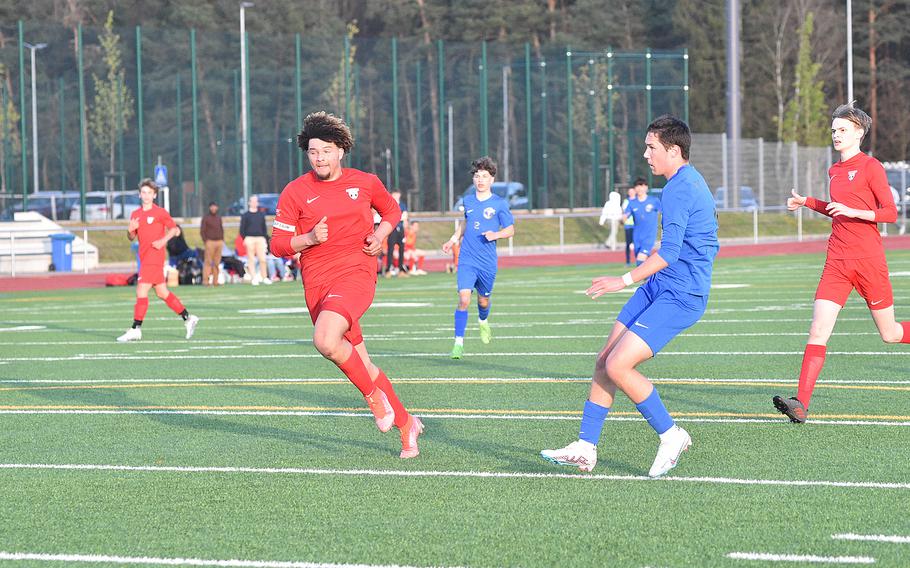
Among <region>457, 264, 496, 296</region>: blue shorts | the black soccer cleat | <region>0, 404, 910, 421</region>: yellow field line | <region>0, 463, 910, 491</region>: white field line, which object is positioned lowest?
<region>0, 404, 910, 421</region>: yellow field line

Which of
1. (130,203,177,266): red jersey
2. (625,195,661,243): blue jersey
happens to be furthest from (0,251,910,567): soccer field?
(625,195,661,243): blue jersey

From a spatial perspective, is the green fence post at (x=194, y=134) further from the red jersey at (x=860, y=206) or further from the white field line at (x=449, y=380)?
the red jersey at (x=860, y=206)

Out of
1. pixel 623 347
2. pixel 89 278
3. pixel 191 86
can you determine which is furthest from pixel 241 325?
pixel 191 86

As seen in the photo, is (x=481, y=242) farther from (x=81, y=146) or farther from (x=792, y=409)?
(x=81, y=146)

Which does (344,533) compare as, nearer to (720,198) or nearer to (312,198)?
(312,198)

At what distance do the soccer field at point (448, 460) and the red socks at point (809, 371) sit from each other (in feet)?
0.72

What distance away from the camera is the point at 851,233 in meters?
10.1

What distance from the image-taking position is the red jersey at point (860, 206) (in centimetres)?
1004

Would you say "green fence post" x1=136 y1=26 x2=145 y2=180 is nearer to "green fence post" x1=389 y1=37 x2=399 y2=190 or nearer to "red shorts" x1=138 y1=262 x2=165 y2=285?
"green fence post" x1=389 y1=37 x2=399 y2=190

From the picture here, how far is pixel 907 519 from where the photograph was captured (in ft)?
21.5

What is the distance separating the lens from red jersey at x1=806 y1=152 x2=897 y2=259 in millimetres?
10039

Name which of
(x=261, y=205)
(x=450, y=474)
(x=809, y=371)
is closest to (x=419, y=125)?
(x=261, y=205)

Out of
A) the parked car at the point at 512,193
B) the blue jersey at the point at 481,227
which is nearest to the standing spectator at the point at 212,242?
the blue jersey at the point at 481,227

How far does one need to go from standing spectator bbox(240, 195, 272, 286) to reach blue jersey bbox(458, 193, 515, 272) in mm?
15381
